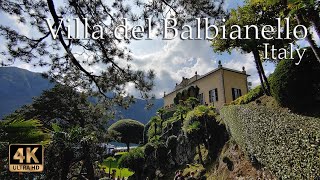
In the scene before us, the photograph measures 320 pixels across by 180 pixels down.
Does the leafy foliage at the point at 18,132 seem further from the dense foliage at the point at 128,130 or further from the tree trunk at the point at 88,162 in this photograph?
the dense foliage at the point at 128,130

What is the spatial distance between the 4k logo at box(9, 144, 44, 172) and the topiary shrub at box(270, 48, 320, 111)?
38.1 feet

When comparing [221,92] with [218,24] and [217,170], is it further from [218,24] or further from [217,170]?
[218,24]

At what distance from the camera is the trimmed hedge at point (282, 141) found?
322 inches

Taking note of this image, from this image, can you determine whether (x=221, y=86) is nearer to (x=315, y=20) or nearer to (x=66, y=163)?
(x=66, y=163)

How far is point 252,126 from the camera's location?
13.6m

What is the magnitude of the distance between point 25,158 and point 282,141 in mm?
9471

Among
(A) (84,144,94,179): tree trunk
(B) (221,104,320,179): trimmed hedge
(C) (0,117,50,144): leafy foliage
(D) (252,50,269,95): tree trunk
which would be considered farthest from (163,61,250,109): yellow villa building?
(C) (0,117,50,144): leafy foliage

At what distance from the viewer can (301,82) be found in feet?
38.9

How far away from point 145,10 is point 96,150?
13090 millimetres

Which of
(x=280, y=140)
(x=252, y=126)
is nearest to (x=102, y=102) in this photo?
(x=280, y=140)

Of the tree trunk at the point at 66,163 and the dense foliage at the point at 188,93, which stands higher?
the dense foliage at the point at 188,93

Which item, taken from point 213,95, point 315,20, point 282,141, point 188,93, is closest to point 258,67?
point 282,141

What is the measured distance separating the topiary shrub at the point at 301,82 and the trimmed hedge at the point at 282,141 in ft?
Result: 3.80

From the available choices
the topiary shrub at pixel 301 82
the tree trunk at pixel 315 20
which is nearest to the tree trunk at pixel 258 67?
the topiary shrub at pixel 301 82
